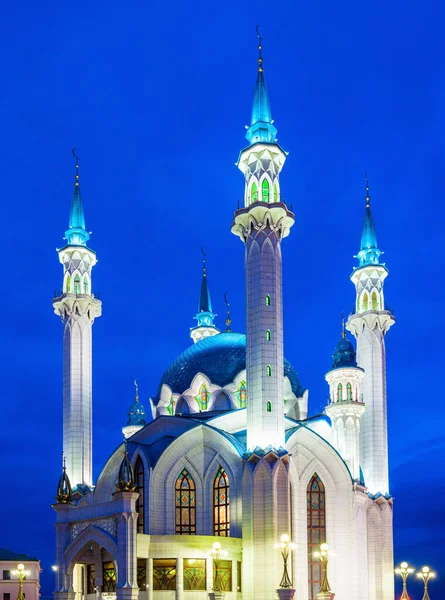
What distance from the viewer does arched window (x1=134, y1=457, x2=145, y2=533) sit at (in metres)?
48.2

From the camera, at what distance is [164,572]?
4566 centimetres

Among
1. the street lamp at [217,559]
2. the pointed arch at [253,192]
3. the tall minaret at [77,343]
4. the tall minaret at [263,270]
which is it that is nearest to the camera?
the street lamp at [217,559]

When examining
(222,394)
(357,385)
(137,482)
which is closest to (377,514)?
(357,385)

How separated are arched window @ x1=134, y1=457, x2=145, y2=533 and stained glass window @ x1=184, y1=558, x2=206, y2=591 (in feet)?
11.8

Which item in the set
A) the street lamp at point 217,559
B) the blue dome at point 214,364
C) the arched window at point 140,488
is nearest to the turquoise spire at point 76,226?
the blue dome at point 214,364

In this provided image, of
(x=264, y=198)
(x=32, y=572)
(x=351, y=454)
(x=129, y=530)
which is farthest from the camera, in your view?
(x=32, y=572)

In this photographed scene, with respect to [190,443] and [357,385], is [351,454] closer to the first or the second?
[357,385]

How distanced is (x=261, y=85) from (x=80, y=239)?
1568 centimetres

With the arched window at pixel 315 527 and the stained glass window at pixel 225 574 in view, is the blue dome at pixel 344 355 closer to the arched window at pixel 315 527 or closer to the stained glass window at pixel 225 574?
the arched window at pixel 315 527

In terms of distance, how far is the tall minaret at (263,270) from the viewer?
46.4m

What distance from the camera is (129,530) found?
43.0 metres

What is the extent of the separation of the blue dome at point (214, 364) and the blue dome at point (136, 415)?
634 cm

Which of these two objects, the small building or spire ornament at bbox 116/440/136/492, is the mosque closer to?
spire ornament at bbox 116/440/136/492

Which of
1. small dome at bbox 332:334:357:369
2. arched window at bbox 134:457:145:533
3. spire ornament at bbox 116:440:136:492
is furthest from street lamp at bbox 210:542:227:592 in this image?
small dome at bbox 332:334:357:369
